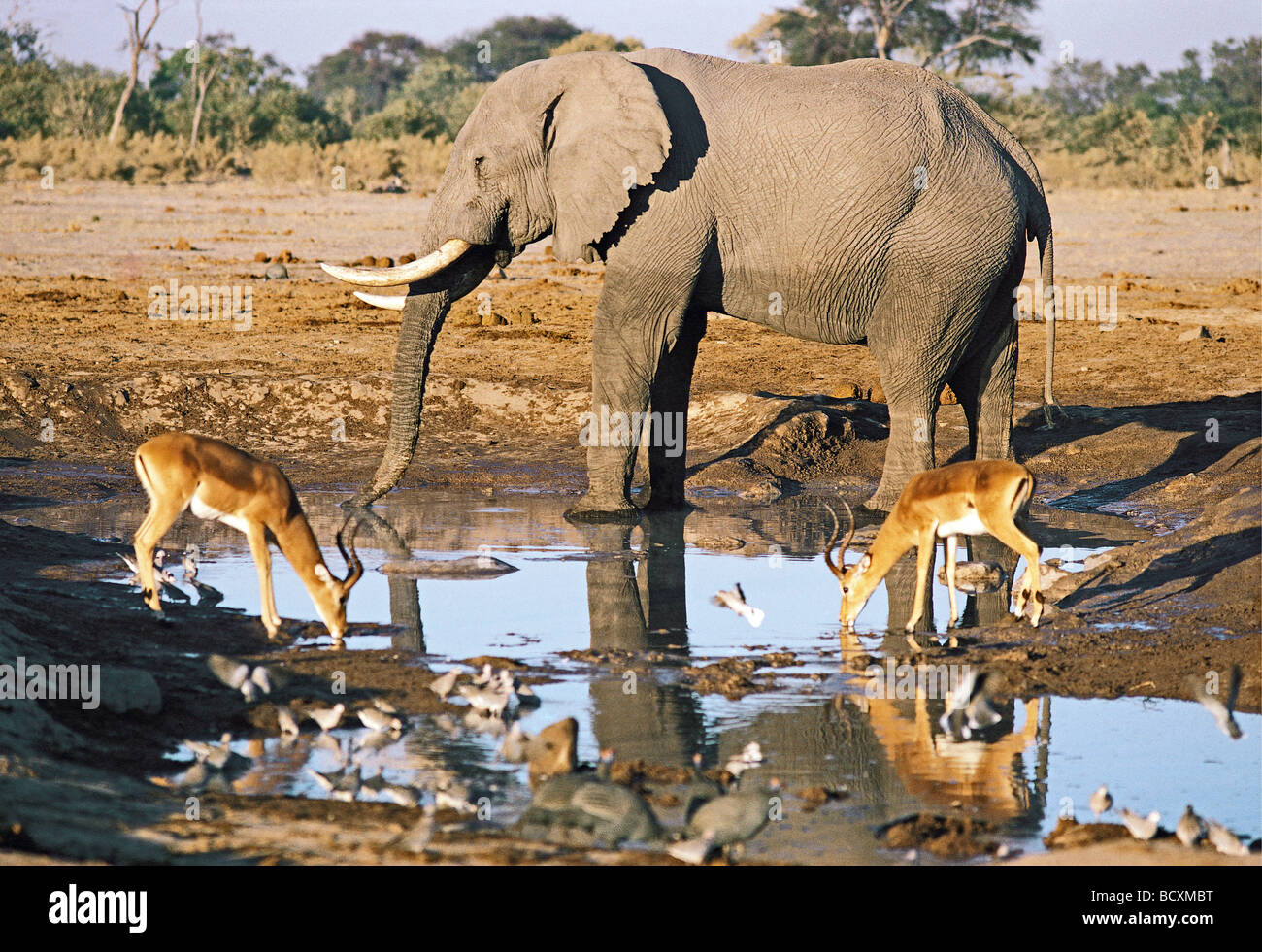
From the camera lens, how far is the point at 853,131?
34.3 feet

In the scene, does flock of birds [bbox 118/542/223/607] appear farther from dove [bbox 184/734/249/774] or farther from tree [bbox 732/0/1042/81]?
tree [bbox 732/0/1042/81]

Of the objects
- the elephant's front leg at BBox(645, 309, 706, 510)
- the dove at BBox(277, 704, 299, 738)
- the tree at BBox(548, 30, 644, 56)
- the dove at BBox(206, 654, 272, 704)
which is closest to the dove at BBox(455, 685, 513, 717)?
the dove at BBox(277, 704, 299, 738)

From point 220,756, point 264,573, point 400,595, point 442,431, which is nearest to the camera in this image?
point 220,756

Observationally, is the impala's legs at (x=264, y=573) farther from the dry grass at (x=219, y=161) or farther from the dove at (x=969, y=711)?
the dry grass at (x=219, y=161)

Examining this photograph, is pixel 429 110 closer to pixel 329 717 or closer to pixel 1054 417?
pixel 1054 417

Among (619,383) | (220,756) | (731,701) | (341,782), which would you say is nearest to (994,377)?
(619,383)

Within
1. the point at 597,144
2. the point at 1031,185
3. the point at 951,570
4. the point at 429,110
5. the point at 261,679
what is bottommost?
the point at 261,679

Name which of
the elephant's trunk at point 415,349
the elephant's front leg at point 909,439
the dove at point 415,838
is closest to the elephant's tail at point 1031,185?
the elephant's front leg at point 909,439

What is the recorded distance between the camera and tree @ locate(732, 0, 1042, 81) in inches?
1655

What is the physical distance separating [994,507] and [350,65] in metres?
70.9

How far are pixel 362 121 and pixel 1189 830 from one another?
4247 cm

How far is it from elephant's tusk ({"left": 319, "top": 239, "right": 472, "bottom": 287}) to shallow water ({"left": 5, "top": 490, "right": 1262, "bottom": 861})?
1.61 metres

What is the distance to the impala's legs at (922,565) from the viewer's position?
311 inches

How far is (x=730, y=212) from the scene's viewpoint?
10.5 metres
